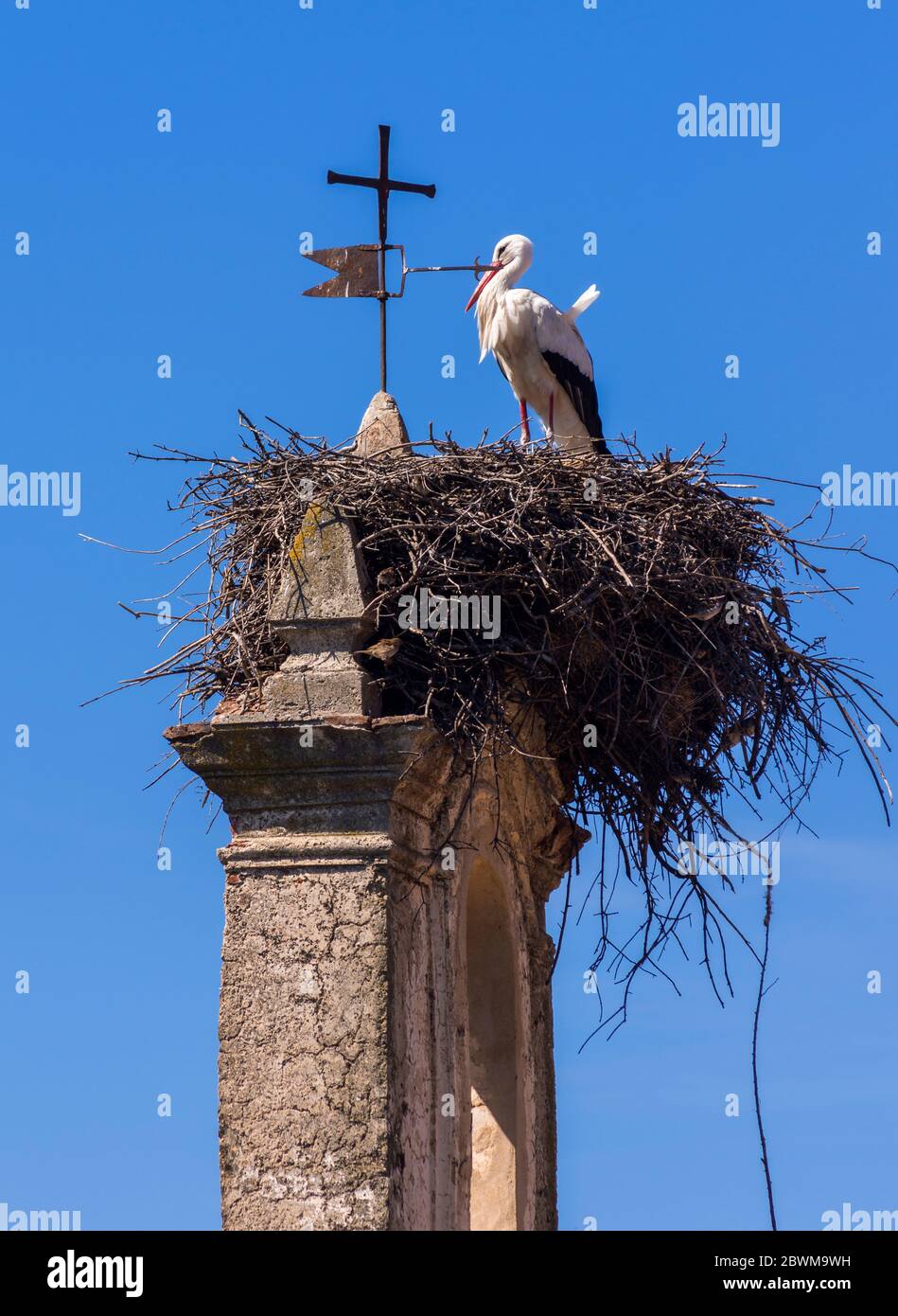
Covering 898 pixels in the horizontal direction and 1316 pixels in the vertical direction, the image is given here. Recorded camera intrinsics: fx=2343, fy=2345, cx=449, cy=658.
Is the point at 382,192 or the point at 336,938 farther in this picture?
the point at 382,192

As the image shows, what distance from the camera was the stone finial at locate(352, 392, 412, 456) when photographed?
8812 millimetres

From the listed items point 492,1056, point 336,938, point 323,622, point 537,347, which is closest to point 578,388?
point 537,347

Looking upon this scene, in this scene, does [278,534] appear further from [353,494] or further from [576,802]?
[576,802]

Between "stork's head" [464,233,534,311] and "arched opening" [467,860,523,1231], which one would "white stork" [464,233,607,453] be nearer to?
"stork's head" [464,233,534,311]

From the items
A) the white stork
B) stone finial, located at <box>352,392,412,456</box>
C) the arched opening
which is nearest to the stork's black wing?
the white stork

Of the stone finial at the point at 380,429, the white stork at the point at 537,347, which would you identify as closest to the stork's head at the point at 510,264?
the white stork at the point at 537,347

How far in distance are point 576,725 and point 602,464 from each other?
0.95 metres

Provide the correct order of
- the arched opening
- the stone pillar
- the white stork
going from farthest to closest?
the white stork
the arched opening
the stone pillar

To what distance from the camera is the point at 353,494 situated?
795 centimetres

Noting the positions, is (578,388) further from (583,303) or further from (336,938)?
(336,938)

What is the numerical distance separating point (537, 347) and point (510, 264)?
1.58 feet

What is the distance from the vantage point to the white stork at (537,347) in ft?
35.8

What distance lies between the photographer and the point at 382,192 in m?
9.64

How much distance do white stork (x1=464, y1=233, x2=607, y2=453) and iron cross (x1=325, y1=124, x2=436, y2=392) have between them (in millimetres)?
1287
